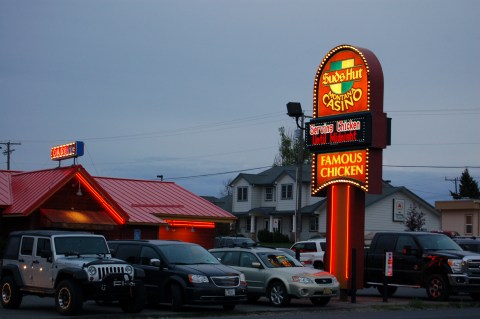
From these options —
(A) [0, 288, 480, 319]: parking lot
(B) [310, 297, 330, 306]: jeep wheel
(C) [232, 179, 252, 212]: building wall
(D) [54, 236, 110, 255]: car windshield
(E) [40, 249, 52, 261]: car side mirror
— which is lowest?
(A) [0, 288, 480, 319]: parking lot

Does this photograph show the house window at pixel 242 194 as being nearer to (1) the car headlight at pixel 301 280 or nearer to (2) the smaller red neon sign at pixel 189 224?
(2) the smaller red neon sign at pixel 189 224

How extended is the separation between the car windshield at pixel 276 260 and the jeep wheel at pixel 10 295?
6.73 meters

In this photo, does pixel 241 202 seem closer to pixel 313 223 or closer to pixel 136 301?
pixel 313 223

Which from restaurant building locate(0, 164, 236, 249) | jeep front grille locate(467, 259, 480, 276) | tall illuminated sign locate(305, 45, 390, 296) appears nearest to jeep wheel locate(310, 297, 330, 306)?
tall illuminated sign locate(305, 45, 390, 296)

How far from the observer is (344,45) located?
83.5 ft

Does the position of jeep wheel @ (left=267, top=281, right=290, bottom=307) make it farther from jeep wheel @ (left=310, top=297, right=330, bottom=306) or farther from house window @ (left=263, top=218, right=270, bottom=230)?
house window @ (left=263, top=218, right=270, bottom=230)

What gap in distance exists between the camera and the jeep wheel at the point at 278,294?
2202 centimetres

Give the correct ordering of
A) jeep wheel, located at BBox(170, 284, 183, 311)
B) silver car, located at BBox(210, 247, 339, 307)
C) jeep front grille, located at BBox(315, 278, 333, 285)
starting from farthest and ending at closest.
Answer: jeep front grille, located at BBox(315, 278, 333, 285), silver car, located at BBox(210, 247, 339, 307), jeep wheel, located at BBox(170, 284, 183, 311)

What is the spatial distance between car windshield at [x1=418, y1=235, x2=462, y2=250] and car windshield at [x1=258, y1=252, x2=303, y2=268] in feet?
15.6

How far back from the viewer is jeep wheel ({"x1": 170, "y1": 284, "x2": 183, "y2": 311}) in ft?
64.7

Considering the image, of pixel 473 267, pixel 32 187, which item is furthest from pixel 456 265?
pixel 32 187

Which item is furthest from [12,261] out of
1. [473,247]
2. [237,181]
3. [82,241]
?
[237,181]

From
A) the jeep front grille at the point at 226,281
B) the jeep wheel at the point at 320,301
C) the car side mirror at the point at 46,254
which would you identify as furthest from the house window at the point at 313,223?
the car side mirror at the point at 46,254

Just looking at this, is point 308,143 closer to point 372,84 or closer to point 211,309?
point 372,84
